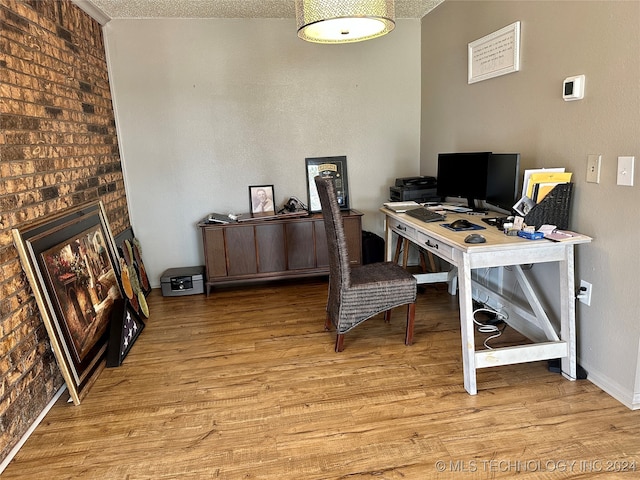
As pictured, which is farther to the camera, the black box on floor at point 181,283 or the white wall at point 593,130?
the black box on floor at point 181,283

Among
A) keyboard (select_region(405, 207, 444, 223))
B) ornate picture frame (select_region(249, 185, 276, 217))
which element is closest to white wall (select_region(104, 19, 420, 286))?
ornate picture frame (select_region(249, 185, 276, 217))

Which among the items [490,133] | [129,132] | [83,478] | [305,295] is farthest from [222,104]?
[83,478]

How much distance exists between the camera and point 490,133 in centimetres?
309

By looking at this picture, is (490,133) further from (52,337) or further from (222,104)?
(52,337)

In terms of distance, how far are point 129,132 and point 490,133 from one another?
315cm

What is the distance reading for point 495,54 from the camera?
2891mm

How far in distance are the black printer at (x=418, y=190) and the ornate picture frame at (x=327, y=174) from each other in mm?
631

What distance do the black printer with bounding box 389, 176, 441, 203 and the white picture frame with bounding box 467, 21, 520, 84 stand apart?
0.94 m

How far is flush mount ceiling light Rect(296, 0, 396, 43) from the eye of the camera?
200cm

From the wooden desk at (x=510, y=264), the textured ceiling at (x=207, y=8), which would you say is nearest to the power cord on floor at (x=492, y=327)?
the wooden desk at (x=510, y=264)

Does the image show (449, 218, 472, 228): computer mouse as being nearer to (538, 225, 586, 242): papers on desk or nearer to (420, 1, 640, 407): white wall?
(538, 225, 586, 242): papers on desk

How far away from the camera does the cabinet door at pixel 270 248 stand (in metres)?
3.90

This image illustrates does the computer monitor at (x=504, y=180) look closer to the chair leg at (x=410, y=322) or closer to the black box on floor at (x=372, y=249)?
the chair leg at (x=410, y=322)

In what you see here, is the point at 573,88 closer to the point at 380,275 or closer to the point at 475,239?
the point at 475,239
